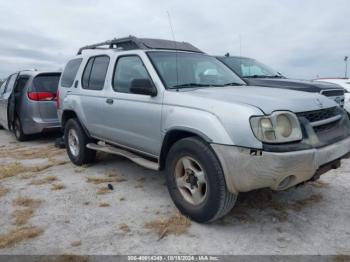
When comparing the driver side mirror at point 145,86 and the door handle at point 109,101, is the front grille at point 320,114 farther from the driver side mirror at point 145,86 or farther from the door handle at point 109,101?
the door handle at point 109,101

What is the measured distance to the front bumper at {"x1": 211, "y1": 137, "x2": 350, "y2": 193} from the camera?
2.92 m

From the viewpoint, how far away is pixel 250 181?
299 cm

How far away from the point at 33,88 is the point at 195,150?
5722 millimetres

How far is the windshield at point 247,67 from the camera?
800cm

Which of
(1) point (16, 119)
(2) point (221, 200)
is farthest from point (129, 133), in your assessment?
(1) point (16, 119)

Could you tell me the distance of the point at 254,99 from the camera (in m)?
3.27

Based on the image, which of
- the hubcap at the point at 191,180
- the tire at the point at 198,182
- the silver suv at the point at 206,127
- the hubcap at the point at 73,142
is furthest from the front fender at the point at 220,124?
the hubcap at the point at 73,142

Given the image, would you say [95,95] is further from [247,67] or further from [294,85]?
[247,67]

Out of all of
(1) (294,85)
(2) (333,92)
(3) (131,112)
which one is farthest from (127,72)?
(2) (333,92)

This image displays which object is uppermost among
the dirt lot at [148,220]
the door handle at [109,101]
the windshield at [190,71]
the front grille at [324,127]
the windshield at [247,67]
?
the windshield at [247,67]

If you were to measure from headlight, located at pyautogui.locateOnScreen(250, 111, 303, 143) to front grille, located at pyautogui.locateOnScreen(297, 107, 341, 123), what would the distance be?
19 centimetres

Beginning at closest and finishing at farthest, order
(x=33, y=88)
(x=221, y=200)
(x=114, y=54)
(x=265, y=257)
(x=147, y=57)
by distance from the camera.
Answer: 1. (x=265, y=257)
2. (x=221, y=200)
3. (x=147, y=57)
4. (x=114, y=54)
5. (x=33, y=88)

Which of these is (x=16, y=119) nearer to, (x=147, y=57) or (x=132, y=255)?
(x=147, y=57)

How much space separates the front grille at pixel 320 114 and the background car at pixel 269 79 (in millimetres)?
2642
